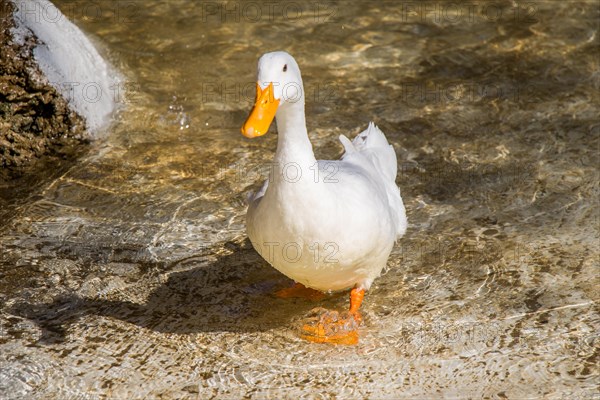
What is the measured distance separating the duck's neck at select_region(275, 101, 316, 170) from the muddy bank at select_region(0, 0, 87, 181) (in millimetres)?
2896

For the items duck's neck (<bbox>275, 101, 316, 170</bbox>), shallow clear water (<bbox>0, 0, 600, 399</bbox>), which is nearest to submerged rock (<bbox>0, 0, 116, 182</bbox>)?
shallow clear water (<bbox>0, 0, 600, 399</bbox>)

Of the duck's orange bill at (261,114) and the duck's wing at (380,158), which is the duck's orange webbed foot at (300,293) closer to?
the duck's wing at (380,158)

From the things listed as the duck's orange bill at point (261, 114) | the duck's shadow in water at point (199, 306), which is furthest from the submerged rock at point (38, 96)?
the duck's orange bill at point (261, 114)

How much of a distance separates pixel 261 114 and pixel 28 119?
333 cm

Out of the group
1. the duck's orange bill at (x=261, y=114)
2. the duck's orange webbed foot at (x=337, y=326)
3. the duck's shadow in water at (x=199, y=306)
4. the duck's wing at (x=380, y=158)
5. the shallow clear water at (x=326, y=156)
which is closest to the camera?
the duck's orange bill at (x=261, y=114)

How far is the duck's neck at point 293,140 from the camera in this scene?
13.6 ft

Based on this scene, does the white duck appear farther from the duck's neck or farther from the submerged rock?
the submerged rock

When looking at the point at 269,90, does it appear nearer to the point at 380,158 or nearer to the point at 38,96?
the point at 380,158

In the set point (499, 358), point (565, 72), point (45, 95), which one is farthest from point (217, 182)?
point (565, 72)

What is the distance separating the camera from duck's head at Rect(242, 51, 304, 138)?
392 cm

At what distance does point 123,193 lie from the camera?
241 inches

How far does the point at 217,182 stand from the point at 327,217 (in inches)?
87.3

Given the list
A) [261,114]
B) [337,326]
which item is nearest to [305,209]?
[261,114]

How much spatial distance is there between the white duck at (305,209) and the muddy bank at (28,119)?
2.58 meters
